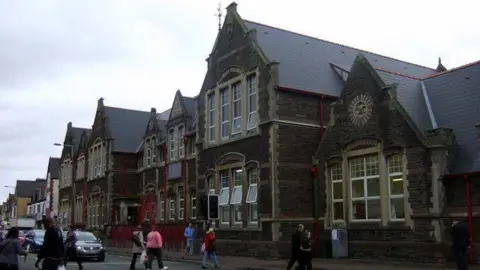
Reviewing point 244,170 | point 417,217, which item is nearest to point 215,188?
point 244,170

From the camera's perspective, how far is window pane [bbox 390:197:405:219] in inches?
905

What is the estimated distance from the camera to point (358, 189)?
82.1ft

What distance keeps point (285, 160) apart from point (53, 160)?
59.6 metres

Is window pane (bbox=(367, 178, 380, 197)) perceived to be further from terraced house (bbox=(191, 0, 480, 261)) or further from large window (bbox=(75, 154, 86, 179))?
large window (bbox=(75, 154, 86, 179))

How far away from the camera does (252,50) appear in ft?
97.1

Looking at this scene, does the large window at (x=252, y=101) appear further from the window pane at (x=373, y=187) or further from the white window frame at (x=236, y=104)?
the window pane at (x=373, y=187)

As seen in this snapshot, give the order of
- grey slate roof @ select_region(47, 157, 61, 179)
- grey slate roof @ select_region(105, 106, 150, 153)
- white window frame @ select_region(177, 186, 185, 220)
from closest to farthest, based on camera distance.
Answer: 1. white window frame @ select_region(177, 186, 185, 220)
2. grey slate roof @ select_region(105, 106, 150, 153)
3. grey slate roof @ select_region(47, 157, 61, 179)

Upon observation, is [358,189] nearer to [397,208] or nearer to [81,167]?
[397,208]

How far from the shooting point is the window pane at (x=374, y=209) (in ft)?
78.8

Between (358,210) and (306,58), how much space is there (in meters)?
9.49

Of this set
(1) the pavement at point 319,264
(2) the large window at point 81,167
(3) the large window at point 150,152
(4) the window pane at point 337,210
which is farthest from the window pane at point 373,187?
(2) the large window at point 81,167

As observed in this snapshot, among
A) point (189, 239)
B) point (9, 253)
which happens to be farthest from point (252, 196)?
point (9, 253)

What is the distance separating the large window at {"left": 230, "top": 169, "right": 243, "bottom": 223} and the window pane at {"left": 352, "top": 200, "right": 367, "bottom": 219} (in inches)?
258

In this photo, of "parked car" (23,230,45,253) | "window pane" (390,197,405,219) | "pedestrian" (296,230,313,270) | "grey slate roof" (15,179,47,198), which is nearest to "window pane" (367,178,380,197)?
"window pane" (390,197,405,219)
